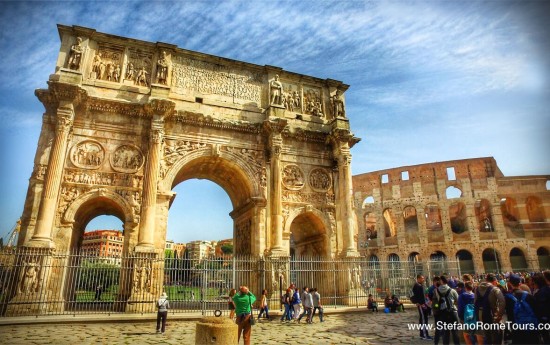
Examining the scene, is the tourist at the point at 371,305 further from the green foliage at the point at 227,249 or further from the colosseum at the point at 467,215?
the green foliage at the point at 227,249

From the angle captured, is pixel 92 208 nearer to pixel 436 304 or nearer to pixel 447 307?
pixel 436 304

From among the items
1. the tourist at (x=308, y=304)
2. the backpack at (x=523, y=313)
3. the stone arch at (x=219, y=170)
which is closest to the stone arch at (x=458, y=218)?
the stone arch at (x=219, y=170)

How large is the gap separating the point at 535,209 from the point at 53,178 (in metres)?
39.2

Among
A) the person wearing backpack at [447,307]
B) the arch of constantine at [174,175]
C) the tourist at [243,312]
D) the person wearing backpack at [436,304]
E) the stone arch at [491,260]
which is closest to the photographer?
the person wearing backpack at [447,307]

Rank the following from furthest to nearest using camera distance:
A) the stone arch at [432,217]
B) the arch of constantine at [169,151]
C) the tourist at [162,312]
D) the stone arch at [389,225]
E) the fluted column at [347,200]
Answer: the stone arch at [389,225] < the stone arch at [432,217] < the fluted column at [347,200] < the arch of constantine at [169,151] < the tourist at [162,312]

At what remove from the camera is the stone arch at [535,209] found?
3219 centimetres

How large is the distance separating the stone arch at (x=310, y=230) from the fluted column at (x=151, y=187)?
541 cm

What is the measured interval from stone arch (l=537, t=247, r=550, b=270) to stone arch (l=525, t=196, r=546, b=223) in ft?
8.80

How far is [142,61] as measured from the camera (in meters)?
14.7

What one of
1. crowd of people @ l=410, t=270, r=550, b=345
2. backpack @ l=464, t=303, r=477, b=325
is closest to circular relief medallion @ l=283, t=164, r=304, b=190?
crowd of people @ l=410, t=270, r=550, b=345

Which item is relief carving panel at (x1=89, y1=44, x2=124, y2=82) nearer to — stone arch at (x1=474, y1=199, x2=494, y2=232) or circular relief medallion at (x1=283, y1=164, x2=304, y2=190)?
circular relief medallion at (x1=283, y1=164, x2=304, y2=190)

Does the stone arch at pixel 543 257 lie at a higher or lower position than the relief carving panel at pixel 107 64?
lower

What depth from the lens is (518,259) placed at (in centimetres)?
3112

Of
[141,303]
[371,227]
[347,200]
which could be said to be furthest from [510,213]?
[141,303]
